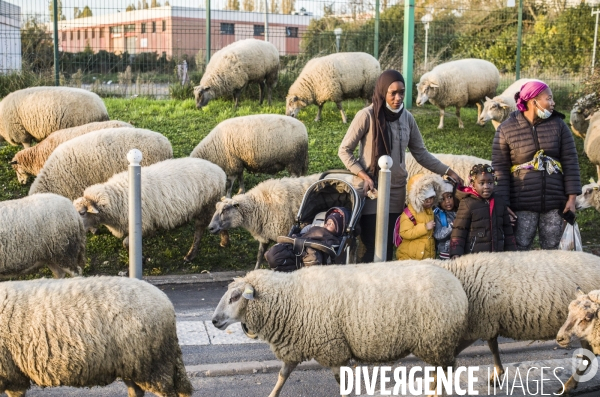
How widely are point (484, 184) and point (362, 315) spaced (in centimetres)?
171

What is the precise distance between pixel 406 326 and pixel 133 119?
10.1 meters

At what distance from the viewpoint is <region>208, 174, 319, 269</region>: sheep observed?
319 inches

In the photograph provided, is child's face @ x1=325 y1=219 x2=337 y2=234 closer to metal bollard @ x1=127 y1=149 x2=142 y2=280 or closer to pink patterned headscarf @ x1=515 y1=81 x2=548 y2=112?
metal bollard @ x1=127 y1=149 x2=142 y2=280

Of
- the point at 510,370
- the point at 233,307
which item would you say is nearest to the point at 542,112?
the point at 510,370

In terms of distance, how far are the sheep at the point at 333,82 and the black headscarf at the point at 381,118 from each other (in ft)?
28.2

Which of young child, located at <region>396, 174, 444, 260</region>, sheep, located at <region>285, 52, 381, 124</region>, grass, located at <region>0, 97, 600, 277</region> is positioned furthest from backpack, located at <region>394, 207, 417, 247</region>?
sheep, located at <region>285, 52, 381, 124</region>

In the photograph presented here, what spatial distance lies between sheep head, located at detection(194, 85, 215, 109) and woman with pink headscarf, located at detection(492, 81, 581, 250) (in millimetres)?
10171

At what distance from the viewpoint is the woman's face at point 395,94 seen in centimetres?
592

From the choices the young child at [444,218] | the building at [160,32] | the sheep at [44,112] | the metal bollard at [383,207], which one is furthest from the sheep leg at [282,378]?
the building at [160,32]

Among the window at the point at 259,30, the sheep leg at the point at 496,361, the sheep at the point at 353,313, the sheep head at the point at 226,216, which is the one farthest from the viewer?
the window at the point at 259,30

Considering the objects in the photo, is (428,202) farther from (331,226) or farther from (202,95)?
(202,95)

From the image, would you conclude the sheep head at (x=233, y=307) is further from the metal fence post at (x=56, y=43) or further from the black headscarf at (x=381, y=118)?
the metal fence post at (x=56, y=43)

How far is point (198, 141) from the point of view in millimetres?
12445

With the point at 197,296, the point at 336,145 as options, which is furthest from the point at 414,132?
the point at 336,145
